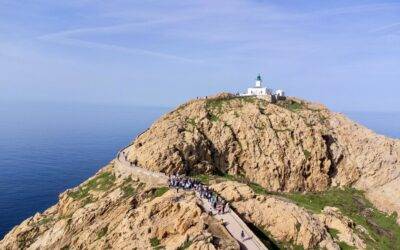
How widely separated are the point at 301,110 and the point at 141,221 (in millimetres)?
43436

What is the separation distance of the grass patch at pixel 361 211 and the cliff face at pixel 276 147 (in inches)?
80.2

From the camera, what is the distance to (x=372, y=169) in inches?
2576

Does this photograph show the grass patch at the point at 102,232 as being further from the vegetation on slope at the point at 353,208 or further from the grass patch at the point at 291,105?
the grass patch at the point at 291,105

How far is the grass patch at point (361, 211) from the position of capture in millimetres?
46850

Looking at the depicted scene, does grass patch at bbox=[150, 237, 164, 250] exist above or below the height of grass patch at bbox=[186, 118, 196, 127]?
below

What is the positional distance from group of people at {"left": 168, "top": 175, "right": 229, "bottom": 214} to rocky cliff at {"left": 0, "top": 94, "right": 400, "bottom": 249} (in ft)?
4.40

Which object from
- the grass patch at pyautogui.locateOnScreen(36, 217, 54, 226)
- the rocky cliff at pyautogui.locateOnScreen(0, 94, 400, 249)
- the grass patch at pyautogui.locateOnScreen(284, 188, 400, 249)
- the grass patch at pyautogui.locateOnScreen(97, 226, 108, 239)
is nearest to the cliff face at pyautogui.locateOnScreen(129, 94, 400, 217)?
the rocky cliff at pyautogui.locateOnScreen(0, 94, 400, 249)

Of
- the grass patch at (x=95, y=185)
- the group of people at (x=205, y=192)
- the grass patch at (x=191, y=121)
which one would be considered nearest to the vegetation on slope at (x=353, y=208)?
the group of people at (x=205, y=192)

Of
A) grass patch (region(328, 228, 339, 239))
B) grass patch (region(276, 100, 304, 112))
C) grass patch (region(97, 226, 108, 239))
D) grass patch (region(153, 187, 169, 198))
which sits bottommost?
grass patch (region(328, 228, 339, 239))

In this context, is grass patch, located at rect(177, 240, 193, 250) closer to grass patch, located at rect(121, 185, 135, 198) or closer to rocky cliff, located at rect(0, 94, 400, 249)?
rocky cliff, located at rect(0, 94, 400, 249)

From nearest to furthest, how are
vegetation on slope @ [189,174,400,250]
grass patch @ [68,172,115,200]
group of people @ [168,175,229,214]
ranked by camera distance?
group of people @ [168,175,229,214] → vegetation on slope @ [189,174,400,250] → grass patch @ [68,172,115,200]

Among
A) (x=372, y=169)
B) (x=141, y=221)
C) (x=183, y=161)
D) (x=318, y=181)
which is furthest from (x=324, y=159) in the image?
(x=141, y=221)

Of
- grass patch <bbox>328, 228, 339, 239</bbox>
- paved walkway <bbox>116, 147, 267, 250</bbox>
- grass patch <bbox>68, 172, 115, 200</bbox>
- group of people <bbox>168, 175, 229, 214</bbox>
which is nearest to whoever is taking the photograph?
paved walkway <bbox>116, 147, 267, 250</bbox>

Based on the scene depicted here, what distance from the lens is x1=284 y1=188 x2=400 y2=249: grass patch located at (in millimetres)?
46850
